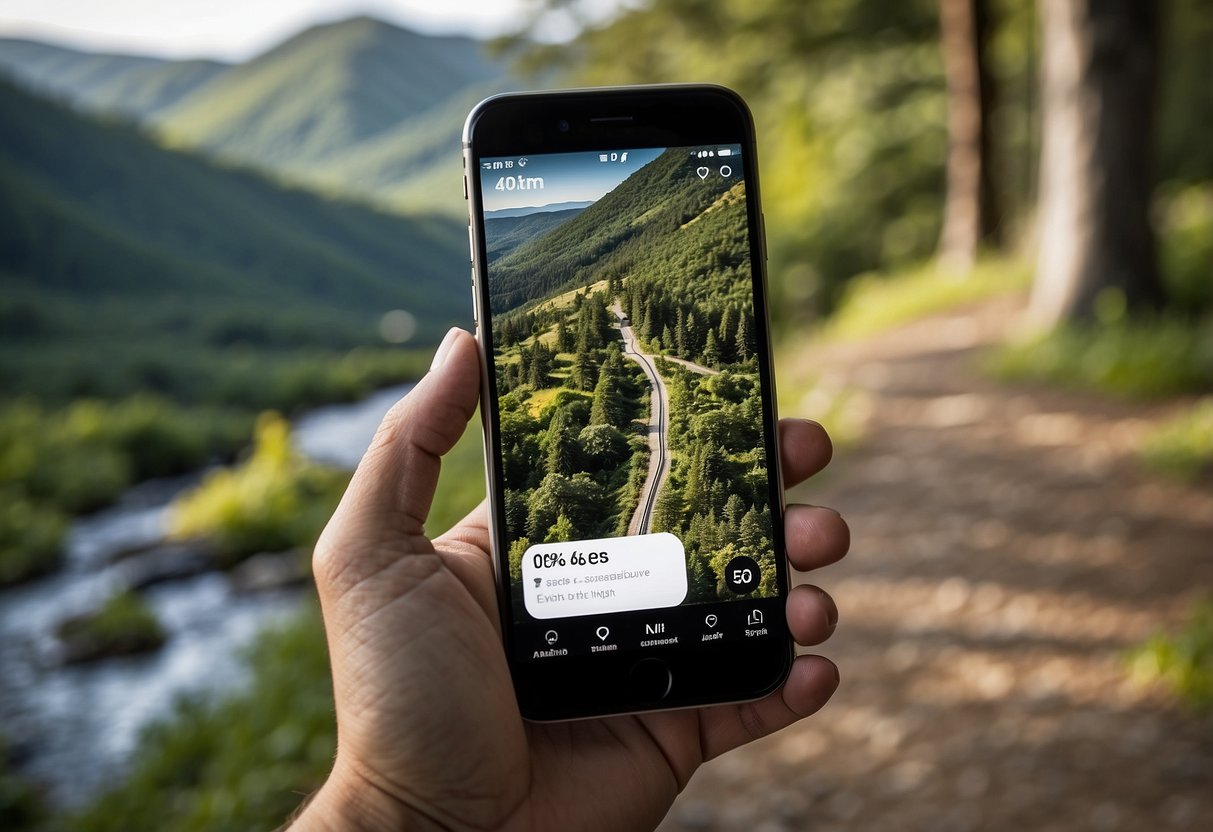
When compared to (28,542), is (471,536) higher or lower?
higher

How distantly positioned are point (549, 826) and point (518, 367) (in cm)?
75

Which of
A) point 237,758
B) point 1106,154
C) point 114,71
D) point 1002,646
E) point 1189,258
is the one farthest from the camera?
point 114,71

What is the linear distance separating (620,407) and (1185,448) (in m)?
4.33

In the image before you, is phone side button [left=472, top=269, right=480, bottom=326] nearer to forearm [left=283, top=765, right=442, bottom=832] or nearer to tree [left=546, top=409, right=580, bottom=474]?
tree [left=546, top=409, right=580, bottom=474]

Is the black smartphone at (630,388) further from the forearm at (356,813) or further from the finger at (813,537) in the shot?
the forearm at (356,813)

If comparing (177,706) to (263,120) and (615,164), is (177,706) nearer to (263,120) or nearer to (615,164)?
(615,164)

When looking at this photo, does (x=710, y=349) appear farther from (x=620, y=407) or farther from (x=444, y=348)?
(x=444, y=348)

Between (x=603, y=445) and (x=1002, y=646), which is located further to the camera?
(x=1002, y=646)

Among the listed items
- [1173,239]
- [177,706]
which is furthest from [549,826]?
[1173,239]

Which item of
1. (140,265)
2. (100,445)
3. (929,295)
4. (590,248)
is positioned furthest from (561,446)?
(140,265)

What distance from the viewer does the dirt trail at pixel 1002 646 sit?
3340 mm

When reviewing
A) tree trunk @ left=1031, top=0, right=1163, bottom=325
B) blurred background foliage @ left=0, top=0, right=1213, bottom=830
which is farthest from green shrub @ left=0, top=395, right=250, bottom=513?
tree trunk @ left=1031, top=0, right=1163, bottom=325

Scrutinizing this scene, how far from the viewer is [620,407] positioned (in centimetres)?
174

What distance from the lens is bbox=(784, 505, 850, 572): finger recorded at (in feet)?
5.74
